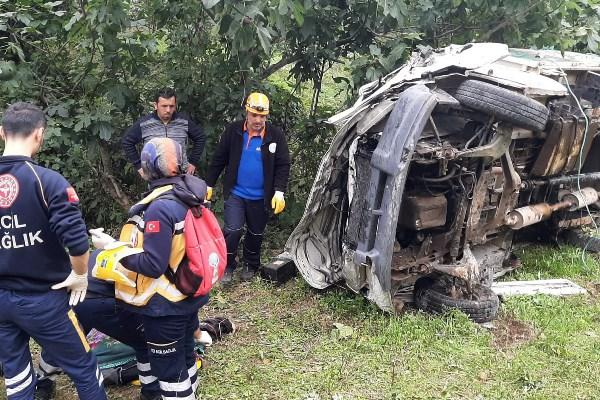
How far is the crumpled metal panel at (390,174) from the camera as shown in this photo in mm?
3924

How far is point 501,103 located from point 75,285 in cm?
302

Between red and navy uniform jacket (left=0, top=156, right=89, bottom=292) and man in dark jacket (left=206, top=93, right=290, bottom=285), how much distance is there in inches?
96.3

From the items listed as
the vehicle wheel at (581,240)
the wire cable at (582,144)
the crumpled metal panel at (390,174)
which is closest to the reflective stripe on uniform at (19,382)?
the crumpled metal panel at (390,174)

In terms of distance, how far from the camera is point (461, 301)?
4383 millimetres

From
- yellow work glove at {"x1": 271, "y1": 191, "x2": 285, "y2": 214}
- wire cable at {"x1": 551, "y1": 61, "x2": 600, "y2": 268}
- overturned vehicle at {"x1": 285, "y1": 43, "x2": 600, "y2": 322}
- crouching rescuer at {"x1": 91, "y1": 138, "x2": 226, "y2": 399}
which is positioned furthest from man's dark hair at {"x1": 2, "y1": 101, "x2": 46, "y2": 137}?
wire cable at {"x1": 551, "y1": 61, "x2": 600, "y2": 268}

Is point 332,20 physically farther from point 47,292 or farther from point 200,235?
point 47,292

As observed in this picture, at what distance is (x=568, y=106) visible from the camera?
16.2ft

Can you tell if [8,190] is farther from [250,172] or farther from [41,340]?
[250,172]

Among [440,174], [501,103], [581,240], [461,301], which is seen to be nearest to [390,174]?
[440,174]

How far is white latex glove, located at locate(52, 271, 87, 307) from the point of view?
297 cm

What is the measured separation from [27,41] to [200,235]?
11.5ft

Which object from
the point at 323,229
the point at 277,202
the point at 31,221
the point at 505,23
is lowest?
the point at 323,229

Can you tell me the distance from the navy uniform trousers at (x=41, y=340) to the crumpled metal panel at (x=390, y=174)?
1.94 m

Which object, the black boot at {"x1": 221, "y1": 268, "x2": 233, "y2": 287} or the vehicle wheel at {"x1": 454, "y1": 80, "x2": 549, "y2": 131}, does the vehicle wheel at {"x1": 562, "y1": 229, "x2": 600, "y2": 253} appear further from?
the black boot at {"x1": 221, "y1": 268, "x2": 233, "y2": 287}
